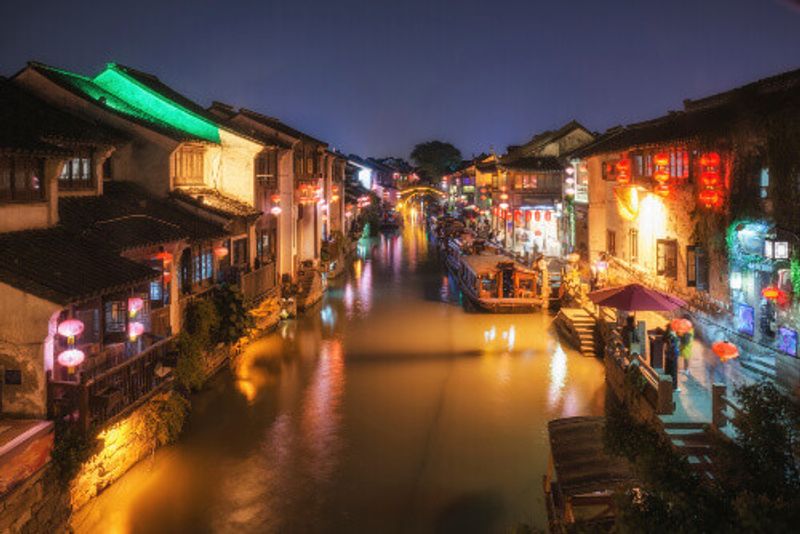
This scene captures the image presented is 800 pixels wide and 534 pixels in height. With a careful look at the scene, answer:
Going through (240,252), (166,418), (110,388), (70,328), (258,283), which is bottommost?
(166,418)

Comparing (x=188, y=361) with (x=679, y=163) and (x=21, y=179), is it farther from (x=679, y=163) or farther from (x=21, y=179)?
(x=679, y=163)

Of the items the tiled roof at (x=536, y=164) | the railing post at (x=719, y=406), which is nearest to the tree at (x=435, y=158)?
the tiled roof at (x=536, y=164)

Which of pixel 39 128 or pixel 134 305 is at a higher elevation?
pixel 39 128

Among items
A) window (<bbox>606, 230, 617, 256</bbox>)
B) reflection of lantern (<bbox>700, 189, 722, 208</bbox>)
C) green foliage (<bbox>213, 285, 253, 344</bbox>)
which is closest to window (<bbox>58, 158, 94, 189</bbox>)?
green foliage (<bbox>213, 285, 253, 344</bbox>)

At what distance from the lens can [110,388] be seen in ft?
49.4

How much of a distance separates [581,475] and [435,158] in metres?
163

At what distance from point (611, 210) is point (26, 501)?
104 feet

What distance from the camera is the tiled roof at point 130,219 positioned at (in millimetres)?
18703

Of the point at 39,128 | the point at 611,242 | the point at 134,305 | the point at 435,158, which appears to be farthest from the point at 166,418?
the point at 435,158

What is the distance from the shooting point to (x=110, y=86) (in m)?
29.5

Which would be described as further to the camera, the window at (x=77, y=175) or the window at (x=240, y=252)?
the window at (x=240, y=252)

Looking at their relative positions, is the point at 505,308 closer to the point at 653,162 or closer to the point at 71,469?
the point at 653,162

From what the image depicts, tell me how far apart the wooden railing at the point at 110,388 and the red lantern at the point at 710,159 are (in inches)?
671

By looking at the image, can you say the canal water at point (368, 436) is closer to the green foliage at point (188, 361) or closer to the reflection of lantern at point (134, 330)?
the green foliage at point (188, 361)
